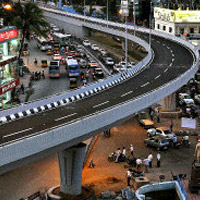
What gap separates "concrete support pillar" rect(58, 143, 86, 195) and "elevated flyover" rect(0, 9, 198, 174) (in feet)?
7.68

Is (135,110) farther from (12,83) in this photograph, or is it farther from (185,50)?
(185,50)

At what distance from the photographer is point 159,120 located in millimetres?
60781

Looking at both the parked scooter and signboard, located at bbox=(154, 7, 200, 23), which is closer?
the parked scooter

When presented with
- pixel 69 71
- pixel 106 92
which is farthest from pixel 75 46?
pixel 106 92

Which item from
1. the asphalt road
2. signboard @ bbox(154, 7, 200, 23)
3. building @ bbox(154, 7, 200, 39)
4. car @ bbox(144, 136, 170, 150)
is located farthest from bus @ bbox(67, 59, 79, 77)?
signboard @ bbox(154, 7, 200, 23)

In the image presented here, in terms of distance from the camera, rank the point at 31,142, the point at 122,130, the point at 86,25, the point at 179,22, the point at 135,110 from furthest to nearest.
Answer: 1. the point at 86,25
2. the point at 179,22
3. the point at 122,130
4. the point at 135,110
5. the point at 31,142

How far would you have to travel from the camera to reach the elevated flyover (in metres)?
29.6

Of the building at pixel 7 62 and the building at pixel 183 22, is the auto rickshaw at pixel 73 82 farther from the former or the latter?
the building at pixel 183 22

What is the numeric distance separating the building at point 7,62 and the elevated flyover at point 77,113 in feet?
47.5

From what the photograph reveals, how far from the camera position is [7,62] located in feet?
203

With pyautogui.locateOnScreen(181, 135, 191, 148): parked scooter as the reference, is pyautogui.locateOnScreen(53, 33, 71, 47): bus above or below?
above

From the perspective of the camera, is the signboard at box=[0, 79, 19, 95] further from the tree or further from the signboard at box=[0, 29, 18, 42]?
the tree

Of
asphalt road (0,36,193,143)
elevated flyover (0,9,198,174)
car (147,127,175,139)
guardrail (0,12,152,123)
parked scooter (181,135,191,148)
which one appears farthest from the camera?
car (147,127,175,139)

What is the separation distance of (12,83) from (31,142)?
33.8 m
